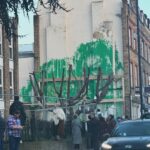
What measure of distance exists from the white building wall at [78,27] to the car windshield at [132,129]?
31.2 metres

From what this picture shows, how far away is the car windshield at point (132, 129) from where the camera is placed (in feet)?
55.7

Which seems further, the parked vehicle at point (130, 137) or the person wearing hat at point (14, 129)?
the person wearing hat at point (14, 129)

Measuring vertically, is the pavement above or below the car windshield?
below

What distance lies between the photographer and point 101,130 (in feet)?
88.2

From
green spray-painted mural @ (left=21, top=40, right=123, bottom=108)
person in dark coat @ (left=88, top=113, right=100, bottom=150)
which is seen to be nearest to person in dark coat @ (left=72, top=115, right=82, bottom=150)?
person in dark coat @ (left=88, top=113, right=100, bottom=150)

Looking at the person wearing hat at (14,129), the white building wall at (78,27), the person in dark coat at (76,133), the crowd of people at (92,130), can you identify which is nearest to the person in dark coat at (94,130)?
the crowd of people at (92,130)

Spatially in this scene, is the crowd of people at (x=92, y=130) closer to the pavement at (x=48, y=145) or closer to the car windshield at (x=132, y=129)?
the pavement at (x=48, y=145)

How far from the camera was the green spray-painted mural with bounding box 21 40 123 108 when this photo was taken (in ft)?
156

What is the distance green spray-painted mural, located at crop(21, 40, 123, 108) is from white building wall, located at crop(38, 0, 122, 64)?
570 mm

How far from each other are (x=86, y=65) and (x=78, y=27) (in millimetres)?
3839

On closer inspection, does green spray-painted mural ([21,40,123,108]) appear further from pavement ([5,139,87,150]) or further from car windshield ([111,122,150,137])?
car windshield ([111,122,150,137])

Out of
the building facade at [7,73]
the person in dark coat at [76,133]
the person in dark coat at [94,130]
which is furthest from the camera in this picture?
the building facade at [7,73]

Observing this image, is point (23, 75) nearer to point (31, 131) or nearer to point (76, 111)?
point (76, 111)

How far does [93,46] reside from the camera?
1914 inches
